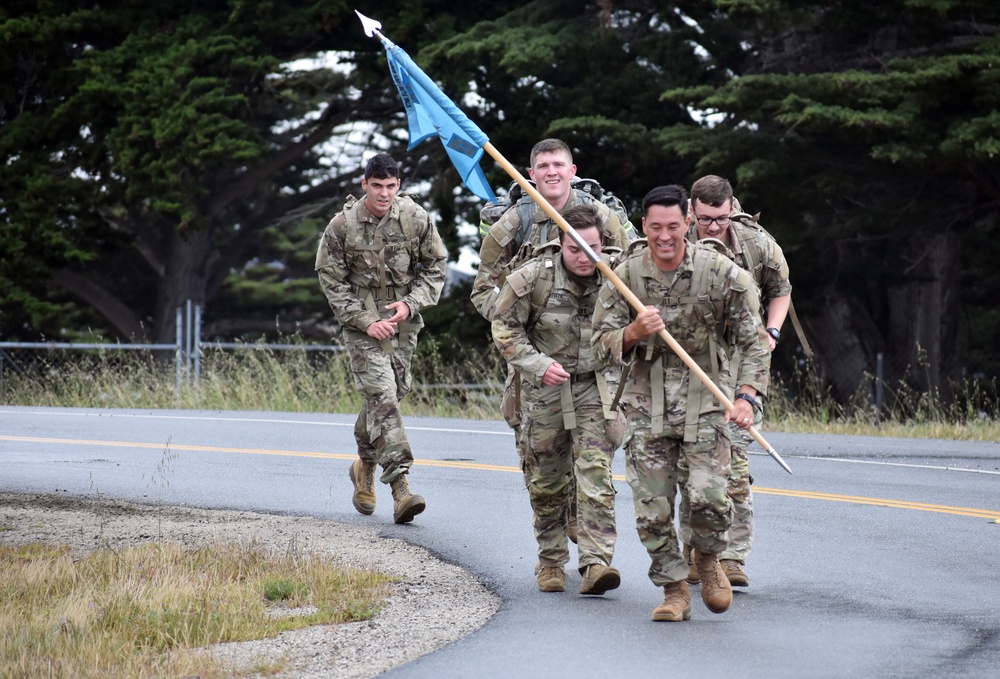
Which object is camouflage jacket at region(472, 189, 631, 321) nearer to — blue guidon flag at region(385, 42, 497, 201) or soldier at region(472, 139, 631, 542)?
soldier at region(472, 139, 631, 542)

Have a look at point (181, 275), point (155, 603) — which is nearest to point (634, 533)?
point (155, 603)

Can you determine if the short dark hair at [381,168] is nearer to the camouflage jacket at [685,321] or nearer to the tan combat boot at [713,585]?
the camouflage jacket at [685,321]

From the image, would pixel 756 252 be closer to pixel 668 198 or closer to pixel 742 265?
pixel 742 265

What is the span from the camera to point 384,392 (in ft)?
30.4

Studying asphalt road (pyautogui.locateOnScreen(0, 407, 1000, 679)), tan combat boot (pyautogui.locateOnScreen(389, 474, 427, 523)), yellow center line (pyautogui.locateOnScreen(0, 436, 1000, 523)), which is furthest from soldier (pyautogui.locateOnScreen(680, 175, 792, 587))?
yellow center line (pyautogui.locateOnScreen(0, 436, 1000, 523))

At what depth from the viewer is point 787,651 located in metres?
6.07

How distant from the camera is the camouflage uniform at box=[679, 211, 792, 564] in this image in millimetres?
7363

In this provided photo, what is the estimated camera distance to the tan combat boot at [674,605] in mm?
6582

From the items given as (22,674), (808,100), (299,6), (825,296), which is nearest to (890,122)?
(808,100)

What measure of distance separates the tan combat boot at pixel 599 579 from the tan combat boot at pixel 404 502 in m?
2.39

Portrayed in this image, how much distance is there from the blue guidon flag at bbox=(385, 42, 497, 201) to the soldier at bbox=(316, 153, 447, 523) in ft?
3.56

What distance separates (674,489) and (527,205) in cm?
195

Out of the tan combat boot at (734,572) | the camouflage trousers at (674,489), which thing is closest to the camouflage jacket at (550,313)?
the camouflage trousers at (674,489)

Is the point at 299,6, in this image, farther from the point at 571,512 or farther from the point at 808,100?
the point at 571,512
